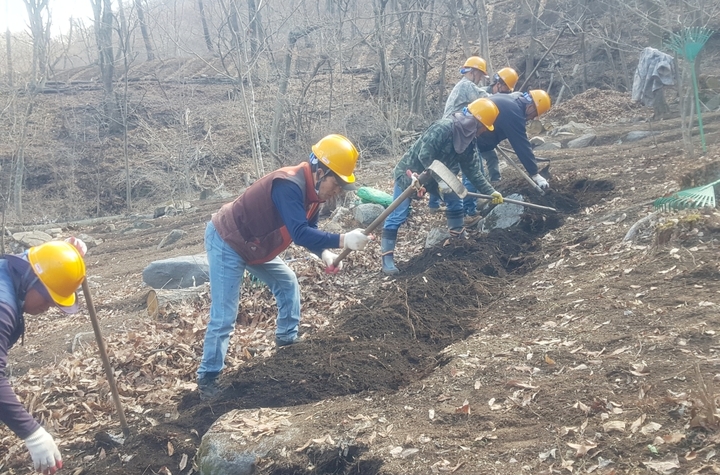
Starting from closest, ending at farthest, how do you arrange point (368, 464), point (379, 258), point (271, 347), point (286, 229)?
point (368, 464) < point (286, 229) < point (271, 347) < point (379, 258)

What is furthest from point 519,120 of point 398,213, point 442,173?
point 442,173

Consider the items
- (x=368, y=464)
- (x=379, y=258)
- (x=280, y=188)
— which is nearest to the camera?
(x=368, y=464)

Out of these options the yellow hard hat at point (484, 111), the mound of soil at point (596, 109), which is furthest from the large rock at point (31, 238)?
the mound of soil at point (596, 109)

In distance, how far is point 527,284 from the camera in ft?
20.6

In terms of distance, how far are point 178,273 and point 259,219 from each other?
12.2ft

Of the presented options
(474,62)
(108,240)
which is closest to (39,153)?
(108,240)

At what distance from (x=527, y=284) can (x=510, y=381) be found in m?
2.43

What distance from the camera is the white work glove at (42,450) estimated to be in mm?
3367

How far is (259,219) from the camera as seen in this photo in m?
4.70

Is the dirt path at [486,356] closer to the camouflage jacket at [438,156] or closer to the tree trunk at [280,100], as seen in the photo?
the camouflage jacket at [438,156]

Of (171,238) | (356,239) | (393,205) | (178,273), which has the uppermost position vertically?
(393,205)

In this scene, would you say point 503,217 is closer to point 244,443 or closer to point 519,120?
point 519,120

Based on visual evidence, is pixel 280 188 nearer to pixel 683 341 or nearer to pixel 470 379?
pixel 470 379

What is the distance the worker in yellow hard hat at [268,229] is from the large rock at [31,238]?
987 cm
